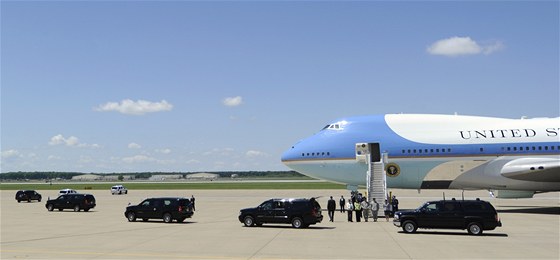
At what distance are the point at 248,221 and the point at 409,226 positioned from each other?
29.6ft

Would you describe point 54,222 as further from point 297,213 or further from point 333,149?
point 333,149

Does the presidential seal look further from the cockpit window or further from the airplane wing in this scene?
the airplane wing

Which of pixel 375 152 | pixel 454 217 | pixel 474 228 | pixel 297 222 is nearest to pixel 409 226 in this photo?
pixel 454 217

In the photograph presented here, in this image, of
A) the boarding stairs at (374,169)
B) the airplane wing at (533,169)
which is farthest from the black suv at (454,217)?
the airplane wing at (533,169)

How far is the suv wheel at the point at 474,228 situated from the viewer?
24.2 m

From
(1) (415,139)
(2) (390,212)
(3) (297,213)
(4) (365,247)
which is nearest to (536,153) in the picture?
(1) (415,139)

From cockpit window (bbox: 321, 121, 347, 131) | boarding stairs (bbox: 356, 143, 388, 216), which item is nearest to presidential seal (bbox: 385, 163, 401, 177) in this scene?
boarding stairs (bbox: 356, 143, 388, 216)

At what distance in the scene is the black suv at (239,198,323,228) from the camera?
28.0 meters

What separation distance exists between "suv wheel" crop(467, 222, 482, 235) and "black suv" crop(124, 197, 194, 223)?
17105 millimetres

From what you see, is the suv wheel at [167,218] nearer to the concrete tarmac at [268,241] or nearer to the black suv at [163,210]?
the black suv at [163,210]

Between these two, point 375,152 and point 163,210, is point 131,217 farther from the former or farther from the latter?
point 375,152

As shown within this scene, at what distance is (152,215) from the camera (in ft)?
107

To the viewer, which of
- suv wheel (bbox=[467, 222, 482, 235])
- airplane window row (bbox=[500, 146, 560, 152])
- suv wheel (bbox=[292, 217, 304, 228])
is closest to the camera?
suv wheel (bbox=[467, 222, 482, 235])

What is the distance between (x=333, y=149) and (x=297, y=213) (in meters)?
15.4
